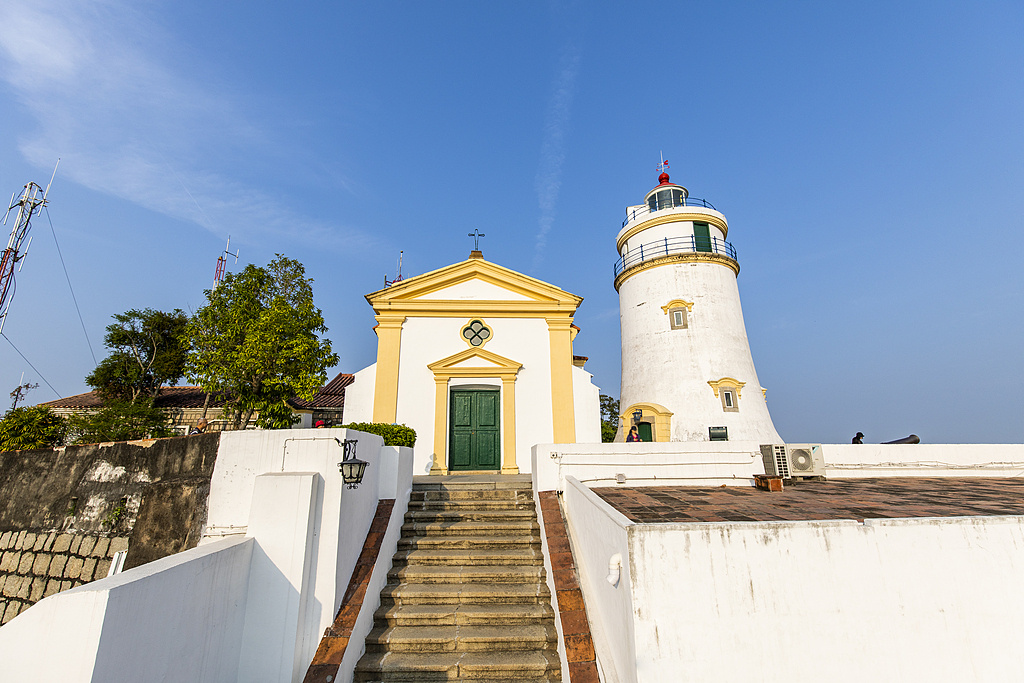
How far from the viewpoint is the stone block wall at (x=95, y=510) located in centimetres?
597

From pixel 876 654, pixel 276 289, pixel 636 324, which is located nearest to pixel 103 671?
pixel 876 654

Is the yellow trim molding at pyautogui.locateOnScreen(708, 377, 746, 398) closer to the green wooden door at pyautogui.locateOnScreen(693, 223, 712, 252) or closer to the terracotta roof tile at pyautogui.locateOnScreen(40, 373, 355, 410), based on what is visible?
the green wooden door at pyautogui.locateOnScreen(693, 223, 712, 252)

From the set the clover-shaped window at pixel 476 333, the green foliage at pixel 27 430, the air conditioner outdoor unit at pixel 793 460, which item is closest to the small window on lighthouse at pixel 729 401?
the air conditioner outdoor unit at pixel 793 460

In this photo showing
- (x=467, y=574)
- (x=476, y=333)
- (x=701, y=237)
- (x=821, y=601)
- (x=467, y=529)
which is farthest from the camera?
(x=701, y=237)

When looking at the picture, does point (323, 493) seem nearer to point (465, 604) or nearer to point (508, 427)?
point (465, 604)

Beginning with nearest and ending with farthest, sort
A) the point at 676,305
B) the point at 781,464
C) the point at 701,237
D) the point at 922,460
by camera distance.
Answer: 1. the point at 781,464
2. the point at 922,460
3. the point at 676,305
4. the point at 701,237

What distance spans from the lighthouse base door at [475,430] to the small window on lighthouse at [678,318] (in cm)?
947

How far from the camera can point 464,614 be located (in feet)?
17.5

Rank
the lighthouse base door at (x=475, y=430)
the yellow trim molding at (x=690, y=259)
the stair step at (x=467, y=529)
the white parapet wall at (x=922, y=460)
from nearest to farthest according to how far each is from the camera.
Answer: the stair step at (x=467, y=529) < the white parapet wall at (x=922, y=460) < the lighthouse base door at (x=475, y=430) < the yellow trim molding at (x=690, y=259)

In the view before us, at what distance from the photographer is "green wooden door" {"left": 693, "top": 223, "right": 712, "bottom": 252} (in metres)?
18.9

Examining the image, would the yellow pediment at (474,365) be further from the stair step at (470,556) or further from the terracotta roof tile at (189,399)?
the terracotta roof tile at (189,399)

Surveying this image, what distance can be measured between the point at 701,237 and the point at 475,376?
41.0 feet

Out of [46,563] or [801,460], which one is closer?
[46,563]

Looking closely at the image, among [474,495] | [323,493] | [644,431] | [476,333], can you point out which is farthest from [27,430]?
[644,431]
